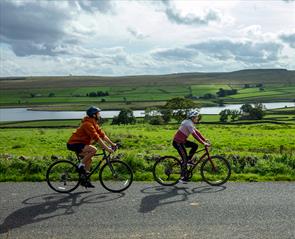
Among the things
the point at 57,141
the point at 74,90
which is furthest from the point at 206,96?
the point at 57,141

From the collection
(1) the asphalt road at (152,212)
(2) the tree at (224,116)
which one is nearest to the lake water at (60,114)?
(2) the tree at (224,116)

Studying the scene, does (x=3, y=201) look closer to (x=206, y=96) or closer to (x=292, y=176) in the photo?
(x=292, y=176)

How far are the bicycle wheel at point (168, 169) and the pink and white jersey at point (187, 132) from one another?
2.02 feet

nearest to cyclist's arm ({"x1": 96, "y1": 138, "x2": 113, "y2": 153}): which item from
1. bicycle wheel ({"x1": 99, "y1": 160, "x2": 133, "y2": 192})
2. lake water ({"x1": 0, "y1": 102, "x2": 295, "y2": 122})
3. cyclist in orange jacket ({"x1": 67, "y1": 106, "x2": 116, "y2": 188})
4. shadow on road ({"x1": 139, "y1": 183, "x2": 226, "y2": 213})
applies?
cyclist in orange jacket ({"x1": 67, "y1": 106, "x2": 116, "y2": 188})

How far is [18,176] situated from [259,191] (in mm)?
6861

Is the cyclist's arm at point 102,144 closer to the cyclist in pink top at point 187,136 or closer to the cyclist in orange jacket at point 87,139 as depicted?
the cyclist in orange jacket at point 87,139

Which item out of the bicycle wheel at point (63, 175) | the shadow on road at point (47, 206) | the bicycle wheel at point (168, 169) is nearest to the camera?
the shadow on road at point (47, 206)

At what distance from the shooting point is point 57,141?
2825 cm

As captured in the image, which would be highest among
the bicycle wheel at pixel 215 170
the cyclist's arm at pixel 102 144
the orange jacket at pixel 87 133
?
the orange jacket at pixel 87 133

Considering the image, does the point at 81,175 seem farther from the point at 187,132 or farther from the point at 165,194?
the point at 187,132

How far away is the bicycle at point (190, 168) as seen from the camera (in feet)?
36.3

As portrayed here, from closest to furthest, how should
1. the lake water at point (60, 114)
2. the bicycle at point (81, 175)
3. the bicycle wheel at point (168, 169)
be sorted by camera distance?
1. the bicycle at point (81, 175)
2. the bicycle wheel at point (168, 169)
3. the lake water at point (60, 114)

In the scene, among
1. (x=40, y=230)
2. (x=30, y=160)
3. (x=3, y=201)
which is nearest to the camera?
(x=40, y=230)

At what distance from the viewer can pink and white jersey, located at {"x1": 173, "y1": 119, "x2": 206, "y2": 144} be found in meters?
10.9
